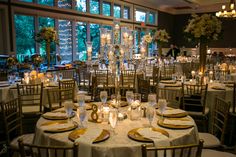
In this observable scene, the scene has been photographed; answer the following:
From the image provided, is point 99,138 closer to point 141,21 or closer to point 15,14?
point 15,14

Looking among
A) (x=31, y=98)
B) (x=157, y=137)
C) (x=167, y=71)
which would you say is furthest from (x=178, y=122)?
(x=167, y=71)

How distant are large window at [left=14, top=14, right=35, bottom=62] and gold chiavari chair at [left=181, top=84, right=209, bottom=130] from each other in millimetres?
5466

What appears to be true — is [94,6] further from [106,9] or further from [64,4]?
[64,4]

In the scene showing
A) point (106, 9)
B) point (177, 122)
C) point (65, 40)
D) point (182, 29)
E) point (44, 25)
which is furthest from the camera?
point (182, 29)

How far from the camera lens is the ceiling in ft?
47.7

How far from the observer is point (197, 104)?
4.27 m

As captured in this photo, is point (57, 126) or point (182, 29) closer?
point (57, 126)

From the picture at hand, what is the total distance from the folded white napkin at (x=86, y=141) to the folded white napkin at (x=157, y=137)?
390 millimetres

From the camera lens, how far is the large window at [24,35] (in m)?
7.75

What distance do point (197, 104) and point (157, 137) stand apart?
238 centimetres

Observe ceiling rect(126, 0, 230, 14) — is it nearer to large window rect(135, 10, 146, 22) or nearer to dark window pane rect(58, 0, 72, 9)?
large window rect(135, 10, 146, 22)

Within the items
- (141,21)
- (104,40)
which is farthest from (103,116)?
(141,21)

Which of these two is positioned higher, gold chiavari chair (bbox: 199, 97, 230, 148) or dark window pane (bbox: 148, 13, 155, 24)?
dark window pane (bbox: 148, 13, 155, 24)

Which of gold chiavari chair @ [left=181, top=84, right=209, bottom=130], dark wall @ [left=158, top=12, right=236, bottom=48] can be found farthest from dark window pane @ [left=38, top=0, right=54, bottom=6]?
dark wall @ [left=158, top=12, right=236, bottom=48]
